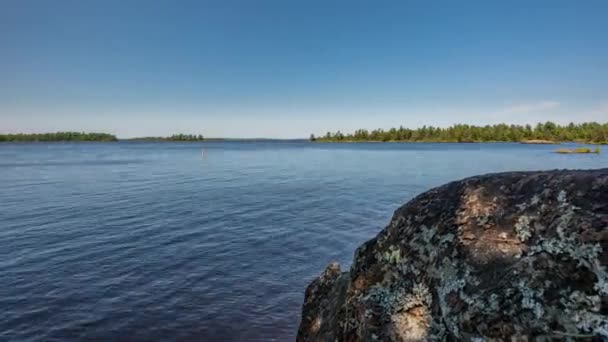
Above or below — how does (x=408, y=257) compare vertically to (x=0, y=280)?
above

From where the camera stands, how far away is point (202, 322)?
8.98 m

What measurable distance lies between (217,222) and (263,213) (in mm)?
3301

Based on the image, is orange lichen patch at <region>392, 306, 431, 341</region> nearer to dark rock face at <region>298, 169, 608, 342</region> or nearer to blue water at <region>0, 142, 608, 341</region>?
dark rock face at <region>298, 169, 608, 342</region>

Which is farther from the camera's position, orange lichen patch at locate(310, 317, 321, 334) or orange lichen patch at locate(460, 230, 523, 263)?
orange lichen patch at locate(310, 317, 321, 334)

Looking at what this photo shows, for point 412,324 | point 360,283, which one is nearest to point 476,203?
point 412,324

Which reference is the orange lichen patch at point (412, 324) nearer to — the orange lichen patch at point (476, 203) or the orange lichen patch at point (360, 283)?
the orange lichen patch at point (360, 283)

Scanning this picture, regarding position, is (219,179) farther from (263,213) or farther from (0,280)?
(0,280)

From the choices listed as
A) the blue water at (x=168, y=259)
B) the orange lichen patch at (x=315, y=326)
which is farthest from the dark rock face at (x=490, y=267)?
the blue water at (x=168, y=259)

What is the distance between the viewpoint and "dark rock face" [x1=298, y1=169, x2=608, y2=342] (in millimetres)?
2387

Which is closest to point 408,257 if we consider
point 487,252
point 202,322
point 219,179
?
point 487,252

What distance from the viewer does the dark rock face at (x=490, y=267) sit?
2387mm

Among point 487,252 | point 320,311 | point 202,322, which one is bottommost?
point 202,322

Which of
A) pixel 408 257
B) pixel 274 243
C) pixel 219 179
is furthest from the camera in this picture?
pixel 219 179

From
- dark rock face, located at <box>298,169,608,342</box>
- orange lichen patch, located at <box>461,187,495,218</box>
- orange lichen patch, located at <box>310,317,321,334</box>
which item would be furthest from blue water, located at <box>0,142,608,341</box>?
orange lichen patch, located at <box>461,187,495,218</box>
